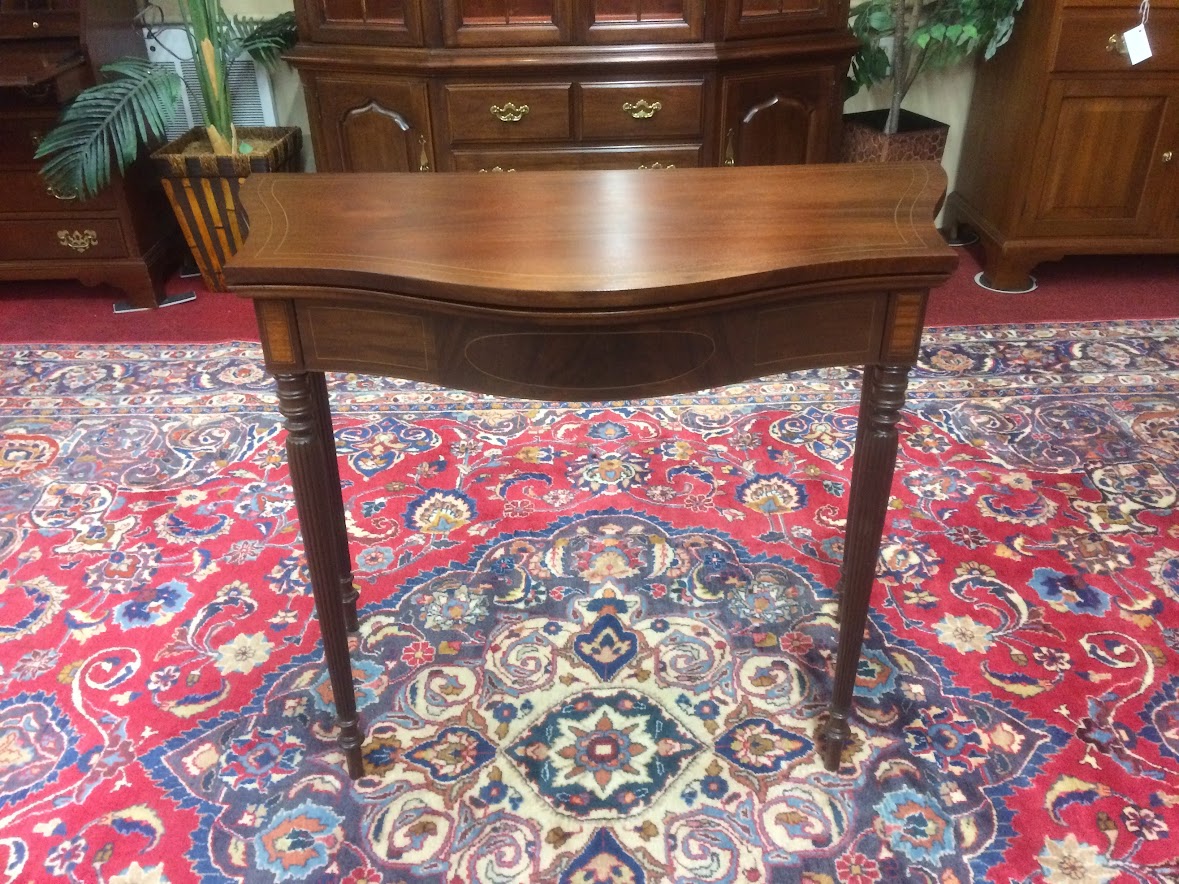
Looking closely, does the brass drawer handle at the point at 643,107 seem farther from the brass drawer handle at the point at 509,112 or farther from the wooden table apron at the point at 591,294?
the wooden table apron at the point at 591,294

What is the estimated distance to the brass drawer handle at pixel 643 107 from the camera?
2730 mm

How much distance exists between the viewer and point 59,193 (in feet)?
9.29

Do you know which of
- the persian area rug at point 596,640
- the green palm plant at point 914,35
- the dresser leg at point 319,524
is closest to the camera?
the dresser leg at point 319,524

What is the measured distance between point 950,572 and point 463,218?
1246 millimetres

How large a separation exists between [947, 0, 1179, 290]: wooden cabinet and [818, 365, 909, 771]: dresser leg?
1968 mm

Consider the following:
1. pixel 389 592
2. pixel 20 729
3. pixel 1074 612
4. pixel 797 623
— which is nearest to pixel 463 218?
pixel 389 592

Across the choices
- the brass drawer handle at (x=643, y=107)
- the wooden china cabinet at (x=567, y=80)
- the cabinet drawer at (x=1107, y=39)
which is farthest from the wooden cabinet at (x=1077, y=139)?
the brass drawer handle at (x=643, y=107)

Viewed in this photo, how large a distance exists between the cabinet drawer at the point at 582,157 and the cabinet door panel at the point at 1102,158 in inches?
44.6

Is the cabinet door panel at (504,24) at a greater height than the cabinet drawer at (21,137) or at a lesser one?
greater

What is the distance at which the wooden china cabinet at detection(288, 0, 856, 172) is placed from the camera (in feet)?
8.68

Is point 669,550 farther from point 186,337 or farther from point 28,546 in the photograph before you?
point 186,337

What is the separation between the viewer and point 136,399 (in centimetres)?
254

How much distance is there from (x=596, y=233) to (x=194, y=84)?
9.08 ft

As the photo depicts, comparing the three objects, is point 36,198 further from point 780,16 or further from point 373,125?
point 780,16
